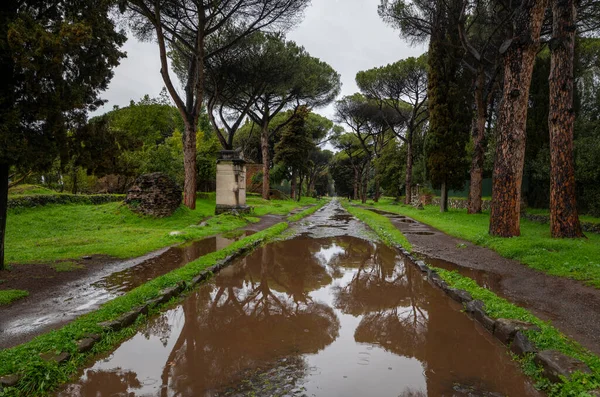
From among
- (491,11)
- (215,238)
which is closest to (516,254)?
(215,238)

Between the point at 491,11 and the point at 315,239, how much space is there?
16.7 metres

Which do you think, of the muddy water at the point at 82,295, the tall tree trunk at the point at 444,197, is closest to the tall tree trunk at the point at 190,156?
the muddy water at the point at 82,295

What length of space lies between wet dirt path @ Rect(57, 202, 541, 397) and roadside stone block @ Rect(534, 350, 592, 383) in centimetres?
22

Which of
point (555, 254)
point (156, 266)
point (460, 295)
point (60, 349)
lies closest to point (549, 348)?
point (460, 295)

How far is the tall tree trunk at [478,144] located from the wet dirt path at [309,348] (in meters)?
15.0

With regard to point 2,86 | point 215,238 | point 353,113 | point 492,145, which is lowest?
point 215,238

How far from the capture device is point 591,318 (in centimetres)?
446

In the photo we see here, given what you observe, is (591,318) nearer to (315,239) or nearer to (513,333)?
(513,333)

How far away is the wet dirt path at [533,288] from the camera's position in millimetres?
4296

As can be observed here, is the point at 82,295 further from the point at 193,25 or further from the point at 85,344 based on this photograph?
the point at 193,25

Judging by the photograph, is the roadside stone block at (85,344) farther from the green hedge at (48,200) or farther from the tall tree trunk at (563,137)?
the green hedge at (48,200)

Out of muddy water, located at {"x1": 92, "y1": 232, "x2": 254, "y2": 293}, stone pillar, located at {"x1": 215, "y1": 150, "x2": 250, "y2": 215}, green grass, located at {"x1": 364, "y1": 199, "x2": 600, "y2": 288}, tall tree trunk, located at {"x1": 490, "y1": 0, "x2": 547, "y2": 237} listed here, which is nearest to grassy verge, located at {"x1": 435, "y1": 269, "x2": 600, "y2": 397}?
green grass, located at {"x1": 364, "y1": 199, "x2": 600, "y2": 288}

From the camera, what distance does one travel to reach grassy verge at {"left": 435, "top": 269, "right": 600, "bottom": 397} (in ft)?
9.04

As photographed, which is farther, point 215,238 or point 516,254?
point 215,238
